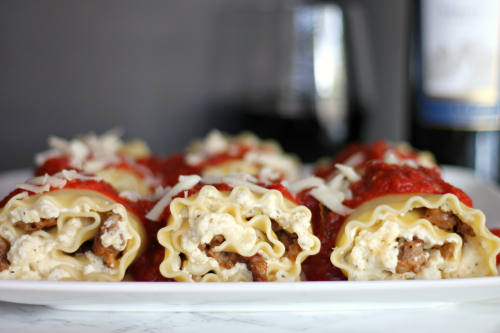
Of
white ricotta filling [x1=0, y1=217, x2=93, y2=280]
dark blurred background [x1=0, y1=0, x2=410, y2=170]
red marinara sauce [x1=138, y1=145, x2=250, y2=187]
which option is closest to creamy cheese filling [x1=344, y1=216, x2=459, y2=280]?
white ricotta filling [x1=0, y1=217, x2=93, y2=280]

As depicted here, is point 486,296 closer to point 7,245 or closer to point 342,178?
point 342,178

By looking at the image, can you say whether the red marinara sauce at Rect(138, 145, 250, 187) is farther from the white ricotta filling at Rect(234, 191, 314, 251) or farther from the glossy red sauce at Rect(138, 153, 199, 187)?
the white ricotta filling at Rect(234, 191, 314, 251)

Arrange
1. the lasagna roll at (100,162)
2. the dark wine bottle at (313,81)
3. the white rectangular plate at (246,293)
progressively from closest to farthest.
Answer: the white rectangular plate at (246,293), the lasagna roll at (100,162), the dark wine bottle at (313,81)

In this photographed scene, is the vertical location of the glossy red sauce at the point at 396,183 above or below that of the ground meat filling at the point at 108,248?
above

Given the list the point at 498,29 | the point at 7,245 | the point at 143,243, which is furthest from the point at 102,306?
the point at 498,29

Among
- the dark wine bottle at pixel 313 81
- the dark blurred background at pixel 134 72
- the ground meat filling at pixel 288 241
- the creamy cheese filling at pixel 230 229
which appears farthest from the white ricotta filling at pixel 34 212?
the dark blurred background at pixel 134 72

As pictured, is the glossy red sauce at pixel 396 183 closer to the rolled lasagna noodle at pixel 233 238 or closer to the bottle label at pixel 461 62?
the rolled lasagna noodle at pixel 233 238
